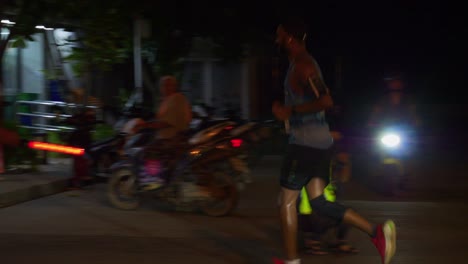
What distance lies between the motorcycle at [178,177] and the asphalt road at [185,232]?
0.61 feet

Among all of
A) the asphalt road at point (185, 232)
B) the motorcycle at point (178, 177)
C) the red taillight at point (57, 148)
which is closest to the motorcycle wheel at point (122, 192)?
the motorcycle at point (178, 177)

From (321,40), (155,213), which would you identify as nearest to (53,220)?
(155,213)

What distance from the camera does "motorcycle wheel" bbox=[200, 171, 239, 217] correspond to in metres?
9.04

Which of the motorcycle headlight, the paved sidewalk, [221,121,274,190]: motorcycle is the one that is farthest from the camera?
the motorcycle headlight

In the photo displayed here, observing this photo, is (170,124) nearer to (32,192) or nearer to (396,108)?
(32,192)

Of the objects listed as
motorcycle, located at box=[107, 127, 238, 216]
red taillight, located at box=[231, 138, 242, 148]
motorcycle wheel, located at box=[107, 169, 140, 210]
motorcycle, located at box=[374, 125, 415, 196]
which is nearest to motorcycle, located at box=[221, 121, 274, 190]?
red taillight, located at box=[231, 138, 242, 148]

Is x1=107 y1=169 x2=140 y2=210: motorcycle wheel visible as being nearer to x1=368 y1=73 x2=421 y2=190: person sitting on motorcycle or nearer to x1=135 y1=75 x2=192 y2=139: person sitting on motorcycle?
x1=135 y1=75 x2=192 y2=139: person sitting on motorcycle

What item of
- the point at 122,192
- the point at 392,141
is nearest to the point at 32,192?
the point at 122,192

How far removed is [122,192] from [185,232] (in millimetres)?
1687

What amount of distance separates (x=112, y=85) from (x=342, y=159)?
11.3m

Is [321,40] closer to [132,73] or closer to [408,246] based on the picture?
[132,73]

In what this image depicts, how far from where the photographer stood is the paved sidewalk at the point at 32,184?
9946 millimetres

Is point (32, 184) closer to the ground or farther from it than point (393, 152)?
closer to the ground

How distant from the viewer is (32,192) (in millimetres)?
10414
